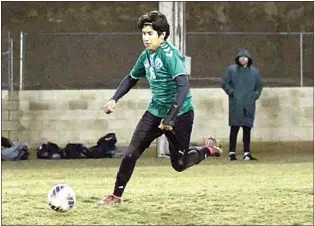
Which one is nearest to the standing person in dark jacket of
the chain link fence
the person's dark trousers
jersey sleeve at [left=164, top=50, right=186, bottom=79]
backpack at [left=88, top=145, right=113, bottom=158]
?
the person's dark trousers

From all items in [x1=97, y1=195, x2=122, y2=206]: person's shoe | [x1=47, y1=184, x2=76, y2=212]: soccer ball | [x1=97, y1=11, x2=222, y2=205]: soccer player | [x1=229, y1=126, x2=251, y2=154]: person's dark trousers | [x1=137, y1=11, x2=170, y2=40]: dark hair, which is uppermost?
[x1=137, y1=11, x2=170, y2=40]: dark hair

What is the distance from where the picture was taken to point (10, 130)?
62.9ft

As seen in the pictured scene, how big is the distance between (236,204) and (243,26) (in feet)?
47.0

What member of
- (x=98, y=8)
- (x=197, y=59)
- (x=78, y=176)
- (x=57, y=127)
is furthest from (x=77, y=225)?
(x=98, y=8)

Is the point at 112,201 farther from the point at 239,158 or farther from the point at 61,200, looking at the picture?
the point at 239,158

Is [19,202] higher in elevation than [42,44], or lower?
lower

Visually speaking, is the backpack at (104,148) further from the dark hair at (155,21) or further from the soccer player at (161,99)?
the dark hair at (155,21)

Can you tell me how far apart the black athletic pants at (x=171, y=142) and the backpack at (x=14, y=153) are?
946cm

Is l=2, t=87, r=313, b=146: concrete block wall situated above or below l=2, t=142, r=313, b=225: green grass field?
above

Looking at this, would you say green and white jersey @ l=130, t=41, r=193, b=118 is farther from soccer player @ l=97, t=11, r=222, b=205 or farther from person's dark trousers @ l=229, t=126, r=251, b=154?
person's dark trousers @ l=229, t=126, r=251, b=154

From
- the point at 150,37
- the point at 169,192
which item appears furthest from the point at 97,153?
the point at 150,37

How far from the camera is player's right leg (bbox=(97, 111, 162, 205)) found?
23.2 ft

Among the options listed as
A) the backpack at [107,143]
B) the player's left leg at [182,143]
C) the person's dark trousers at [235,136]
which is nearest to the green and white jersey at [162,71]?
the player's left leg at [182,143]

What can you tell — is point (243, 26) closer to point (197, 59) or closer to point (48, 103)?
point (197, 59)
